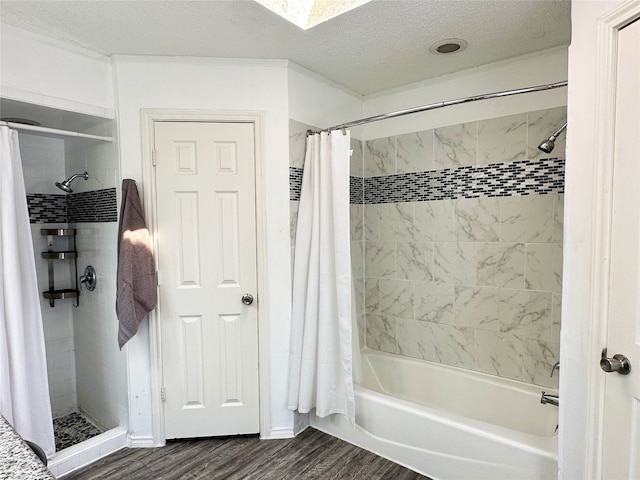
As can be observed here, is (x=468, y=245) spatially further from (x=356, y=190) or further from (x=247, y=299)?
(x=247, y=299)

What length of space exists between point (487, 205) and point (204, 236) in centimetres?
188

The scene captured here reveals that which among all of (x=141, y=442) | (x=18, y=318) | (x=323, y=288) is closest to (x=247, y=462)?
(x=141, y=442)

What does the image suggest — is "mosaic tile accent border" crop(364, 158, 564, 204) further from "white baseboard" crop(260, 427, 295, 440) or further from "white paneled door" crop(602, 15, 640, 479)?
"white baseboard" crop(260, 427, 295, 440)

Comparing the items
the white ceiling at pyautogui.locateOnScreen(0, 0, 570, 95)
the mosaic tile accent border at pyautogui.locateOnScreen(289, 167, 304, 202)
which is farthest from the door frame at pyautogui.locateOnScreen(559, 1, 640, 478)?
the mosaic tile accent border at pyautogui.locateOnScreen(289, 167, 304, 202)

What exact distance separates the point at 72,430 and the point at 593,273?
3359 millimetres

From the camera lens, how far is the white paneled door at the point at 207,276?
91.4 inches

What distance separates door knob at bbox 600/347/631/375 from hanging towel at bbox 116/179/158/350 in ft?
7.38

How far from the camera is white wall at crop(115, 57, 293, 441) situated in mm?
2275

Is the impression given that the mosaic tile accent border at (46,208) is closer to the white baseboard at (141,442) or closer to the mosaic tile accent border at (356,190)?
the white baseboard at (141,442)

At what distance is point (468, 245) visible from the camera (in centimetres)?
257

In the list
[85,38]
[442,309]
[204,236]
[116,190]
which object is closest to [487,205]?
[442,309]

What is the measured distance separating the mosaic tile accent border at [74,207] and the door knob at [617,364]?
264cm

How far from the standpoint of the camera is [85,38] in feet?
6.72

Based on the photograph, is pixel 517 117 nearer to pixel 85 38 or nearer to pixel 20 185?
pixel 85 38
